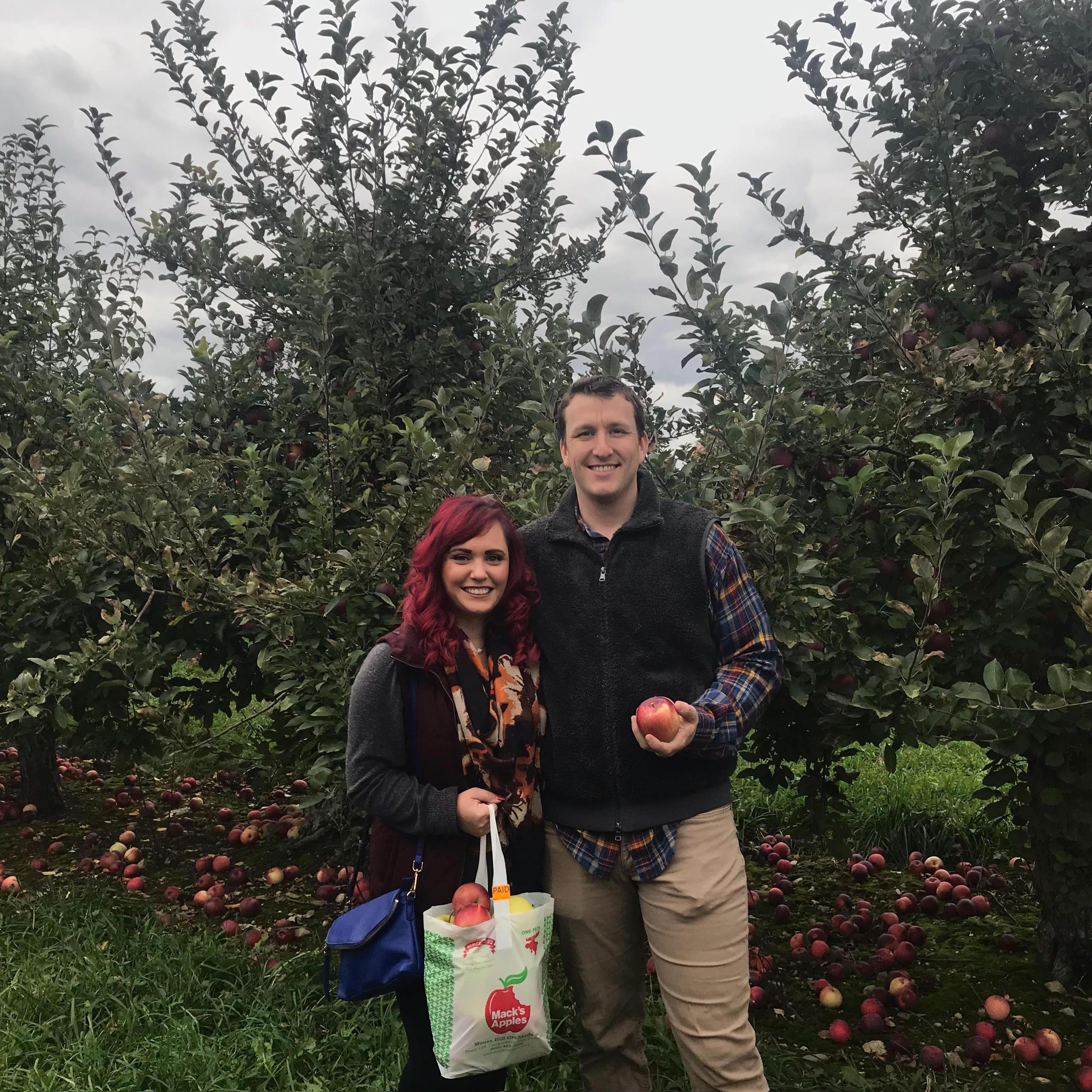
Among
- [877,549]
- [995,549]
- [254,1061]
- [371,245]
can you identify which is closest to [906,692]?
[877,549]

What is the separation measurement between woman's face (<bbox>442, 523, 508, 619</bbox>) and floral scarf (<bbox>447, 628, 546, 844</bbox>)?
11cm

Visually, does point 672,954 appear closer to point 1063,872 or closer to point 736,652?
point 736,652

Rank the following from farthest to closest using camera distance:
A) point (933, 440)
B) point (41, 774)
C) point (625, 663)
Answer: point (41, 774)
point (933, 440)
point (625, 663)

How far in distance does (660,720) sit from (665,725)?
1 cm

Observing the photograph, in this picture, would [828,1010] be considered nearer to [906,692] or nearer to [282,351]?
[906,692]

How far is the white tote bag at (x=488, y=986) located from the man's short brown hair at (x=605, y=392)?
95 cm

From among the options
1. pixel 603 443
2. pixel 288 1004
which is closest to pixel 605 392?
pixel 603 443

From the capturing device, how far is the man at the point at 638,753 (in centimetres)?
195

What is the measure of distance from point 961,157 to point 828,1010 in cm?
305

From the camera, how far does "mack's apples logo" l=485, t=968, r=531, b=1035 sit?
1.74m

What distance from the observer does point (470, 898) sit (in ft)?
6.05

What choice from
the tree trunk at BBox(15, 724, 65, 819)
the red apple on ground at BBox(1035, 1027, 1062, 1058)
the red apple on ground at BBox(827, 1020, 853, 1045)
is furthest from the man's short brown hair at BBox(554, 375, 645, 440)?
the tree trunk at BBox(15, 724, 65, 819)

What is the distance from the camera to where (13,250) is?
6.25 m

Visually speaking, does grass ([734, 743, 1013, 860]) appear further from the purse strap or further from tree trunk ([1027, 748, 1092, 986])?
the purse strap
